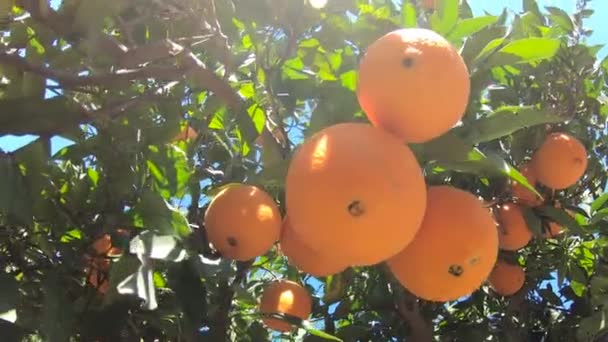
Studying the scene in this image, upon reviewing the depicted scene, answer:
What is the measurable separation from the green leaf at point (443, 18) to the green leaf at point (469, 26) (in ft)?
0.05

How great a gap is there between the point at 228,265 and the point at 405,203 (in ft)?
2.35

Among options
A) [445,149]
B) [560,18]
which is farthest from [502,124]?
[560,18]

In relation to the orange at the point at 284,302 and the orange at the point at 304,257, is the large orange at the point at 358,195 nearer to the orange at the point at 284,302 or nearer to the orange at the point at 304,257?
the orange at the point at 304,257

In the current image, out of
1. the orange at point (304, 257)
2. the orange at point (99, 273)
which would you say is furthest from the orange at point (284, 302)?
the orange at point (99, 273)

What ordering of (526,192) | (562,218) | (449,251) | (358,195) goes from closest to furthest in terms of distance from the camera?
(358,195)
(449,251)
(562,218)
(526,192)

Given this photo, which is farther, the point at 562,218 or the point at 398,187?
the point at 562,218

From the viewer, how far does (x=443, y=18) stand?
6.56 ft

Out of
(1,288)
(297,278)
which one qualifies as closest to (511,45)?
(1,288)

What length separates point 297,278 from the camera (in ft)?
11.3

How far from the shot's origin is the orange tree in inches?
73.3

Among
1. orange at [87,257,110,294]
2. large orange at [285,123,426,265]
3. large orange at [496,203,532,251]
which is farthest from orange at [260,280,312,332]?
large orange at [285,123,426,265]

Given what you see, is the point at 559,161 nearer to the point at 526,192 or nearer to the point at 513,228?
the point at 526,192

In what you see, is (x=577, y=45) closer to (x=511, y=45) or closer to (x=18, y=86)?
(x=511, y=45)

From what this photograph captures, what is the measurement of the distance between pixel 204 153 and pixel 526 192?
1.22 meters
